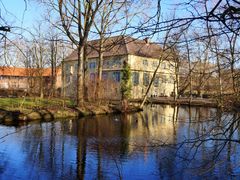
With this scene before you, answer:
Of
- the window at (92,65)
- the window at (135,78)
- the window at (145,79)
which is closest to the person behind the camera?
the window at (135,78)

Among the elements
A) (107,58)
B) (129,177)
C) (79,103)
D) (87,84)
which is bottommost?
(129,177)

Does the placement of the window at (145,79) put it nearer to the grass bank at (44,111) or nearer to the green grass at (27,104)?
the grass bank at (44,111)

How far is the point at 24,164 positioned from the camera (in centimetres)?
768

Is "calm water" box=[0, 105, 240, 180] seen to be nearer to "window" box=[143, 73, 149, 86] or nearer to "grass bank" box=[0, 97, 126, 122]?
"grass bank" box=[0, 97, 126, 122]

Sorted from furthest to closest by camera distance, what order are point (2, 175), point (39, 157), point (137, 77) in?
point (137, 77) → point (39, 157) → point (2, 175)

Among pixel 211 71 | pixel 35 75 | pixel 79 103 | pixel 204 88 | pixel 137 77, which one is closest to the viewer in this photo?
pixel 211 71

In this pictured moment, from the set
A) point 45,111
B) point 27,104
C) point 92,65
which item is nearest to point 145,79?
point 92,65

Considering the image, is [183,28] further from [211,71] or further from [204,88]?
[204,88]

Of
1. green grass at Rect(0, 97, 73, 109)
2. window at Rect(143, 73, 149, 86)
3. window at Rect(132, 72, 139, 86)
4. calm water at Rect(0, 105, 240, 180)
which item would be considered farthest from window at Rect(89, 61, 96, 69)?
calm water at Rect(0, 105, 240, 180)

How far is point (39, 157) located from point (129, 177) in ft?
9.82

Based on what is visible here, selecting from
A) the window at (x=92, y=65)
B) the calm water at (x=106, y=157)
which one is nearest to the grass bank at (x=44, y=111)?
the calm water at (x=106, y=157)

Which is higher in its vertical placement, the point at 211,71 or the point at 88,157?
the point at 211,71

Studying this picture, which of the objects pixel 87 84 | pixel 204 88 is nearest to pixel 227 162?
pixel 204 88

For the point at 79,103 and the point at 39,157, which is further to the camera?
→ the point at 79,103
